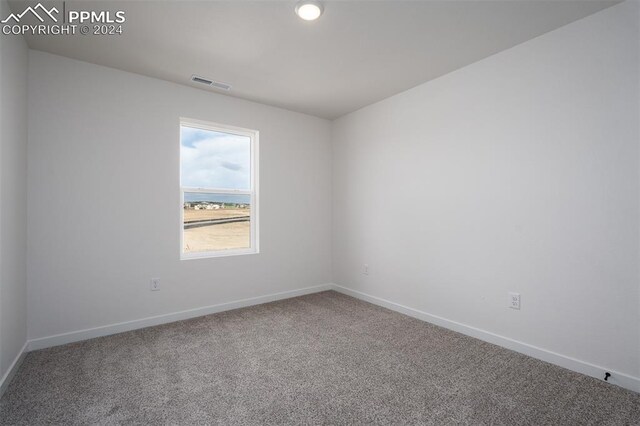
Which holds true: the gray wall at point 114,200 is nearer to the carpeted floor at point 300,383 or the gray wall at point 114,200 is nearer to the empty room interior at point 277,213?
the empty room interior at point 277,213

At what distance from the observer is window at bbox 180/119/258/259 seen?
3480 millimetres

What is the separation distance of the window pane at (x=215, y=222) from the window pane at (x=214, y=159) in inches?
6.1

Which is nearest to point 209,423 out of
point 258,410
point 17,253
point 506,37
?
point 258,410

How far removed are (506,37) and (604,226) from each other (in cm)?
154

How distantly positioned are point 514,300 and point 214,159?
3.28 meters

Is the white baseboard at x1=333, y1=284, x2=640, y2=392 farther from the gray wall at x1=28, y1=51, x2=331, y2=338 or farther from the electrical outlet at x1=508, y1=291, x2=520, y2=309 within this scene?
the gray wall at x1=28, y1=51, x2=331, y2=338

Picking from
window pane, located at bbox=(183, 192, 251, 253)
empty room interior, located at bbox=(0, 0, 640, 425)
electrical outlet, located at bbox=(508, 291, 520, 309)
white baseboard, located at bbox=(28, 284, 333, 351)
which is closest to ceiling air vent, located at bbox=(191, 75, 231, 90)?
empty room interior, located at bbox=(0, 0, 640, 425)

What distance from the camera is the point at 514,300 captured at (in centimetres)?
260

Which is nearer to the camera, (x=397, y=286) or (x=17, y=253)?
(x=17, y=253)

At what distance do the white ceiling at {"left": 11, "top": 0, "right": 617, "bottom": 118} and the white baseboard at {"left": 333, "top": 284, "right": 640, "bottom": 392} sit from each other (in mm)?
2390

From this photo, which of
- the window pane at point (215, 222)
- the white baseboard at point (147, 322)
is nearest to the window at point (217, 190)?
the window pane at point (215, 222)

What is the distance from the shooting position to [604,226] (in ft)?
6.99

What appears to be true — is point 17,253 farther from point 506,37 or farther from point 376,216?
point 506,37

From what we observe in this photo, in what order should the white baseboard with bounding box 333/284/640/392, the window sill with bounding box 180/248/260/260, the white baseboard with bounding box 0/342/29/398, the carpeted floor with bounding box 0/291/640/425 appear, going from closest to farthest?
the carpeted floor with bounding box 0/291/640/425
the white baseboard with bounding box 0/342/29/398
the white baseboard with bounding box 333/284/640/392
the window sill with bounding box 180/248/260/260
